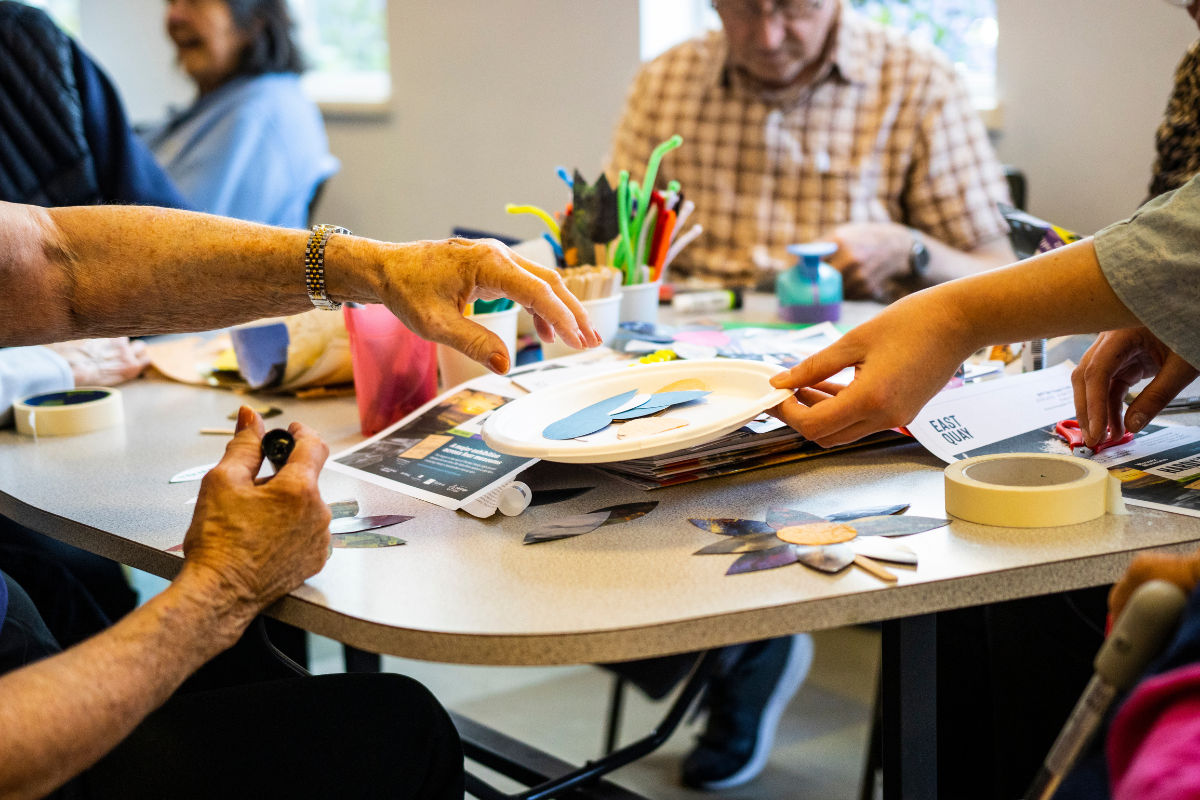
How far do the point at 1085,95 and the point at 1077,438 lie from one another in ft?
5.04

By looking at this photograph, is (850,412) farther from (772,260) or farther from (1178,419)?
(772,260)

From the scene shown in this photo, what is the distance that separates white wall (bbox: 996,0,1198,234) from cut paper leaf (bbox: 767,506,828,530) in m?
1.66

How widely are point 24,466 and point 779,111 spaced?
1666mm

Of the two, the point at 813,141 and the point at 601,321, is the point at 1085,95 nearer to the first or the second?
the point at 813,141

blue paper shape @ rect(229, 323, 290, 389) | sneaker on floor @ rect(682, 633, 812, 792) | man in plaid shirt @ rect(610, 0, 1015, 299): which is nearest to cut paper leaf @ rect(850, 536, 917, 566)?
blue paper shape @ rect(229, 323, 290, 389)

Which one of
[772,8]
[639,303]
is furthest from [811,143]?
[639,303]

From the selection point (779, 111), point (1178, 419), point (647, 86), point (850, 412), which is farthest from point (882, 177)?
point (850, 412)

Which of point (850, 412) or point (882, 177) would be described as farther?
point (882, 177)

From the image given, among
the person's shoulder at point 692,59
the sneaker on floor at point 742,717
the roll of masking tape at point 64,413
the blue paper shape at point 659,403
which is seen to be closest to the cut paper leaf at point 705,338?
the blue paper shape at point 659,403

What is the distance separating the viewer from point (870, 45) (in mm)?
2143

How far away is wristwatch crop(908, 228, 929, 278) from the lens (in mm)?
1784

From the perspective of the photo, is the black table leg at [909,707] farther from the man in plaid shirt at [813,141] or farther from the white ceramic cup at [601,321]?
the man in plaid shirt at [813,141]

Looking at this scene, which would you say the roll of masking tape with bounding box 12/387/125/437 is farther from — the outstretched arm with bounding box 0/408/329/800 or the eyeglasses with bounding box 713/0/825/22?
the eyeglasses with bounding box 713/0/825/22

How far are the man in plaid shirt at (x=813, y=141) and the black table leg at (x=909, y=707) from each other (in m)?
1.33
